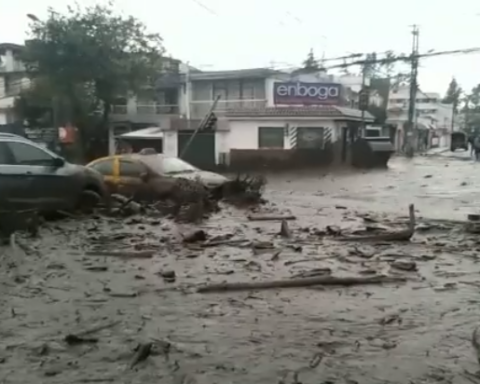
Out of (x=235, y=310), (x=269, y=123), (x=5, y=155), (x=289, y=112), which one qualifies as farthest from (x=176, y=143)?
(x=235, y=310)

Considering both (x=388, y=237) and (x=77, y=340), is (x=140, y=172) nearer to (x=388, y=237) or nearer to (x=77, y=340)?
(x=388, y=237)

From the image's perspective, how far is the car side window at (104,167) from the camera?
54.9ft

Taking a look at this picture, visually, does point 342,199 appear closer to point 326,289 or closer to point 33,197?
point 33,197

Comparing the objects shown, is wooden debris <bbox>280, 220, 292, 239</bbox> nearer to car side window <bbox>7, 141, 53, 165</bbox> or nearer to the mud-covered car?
car side window <bbox>7, 141, 53, 165</bbox>

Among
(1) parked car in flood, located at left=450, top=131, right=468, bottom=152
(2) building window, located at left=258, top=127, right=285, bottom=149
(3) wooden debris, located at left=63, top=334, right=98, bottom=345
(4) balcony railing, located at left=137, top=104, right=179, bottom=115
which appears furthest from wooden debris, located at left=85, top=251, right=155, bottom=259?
(1) parked car in flood, located at left=450, top=131, right=468, bottom=152

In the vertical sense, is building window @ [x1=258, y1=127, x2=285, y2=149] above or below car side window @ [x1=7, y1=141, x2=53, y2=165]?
below

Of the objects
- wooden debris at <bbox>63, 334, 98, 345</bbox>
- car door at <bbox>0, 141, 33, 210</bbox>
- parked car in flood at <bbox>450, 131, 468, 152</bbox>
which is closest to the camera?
wooden debris at <bbox>63, 334, 98, 345</bbox>

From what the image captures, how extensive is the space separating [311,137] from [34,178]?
27.8 m

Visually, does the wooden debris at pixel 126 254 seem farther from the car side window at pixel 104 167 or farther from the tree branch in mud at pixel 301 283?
the car side window at pixel 104 167

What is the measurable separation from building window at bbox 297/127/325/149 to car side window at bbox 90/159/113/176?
22.6 metres

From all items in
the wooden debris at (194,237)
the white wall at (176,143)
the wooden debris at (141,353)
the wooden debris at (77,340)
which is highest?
the wooden debris at (141,353)

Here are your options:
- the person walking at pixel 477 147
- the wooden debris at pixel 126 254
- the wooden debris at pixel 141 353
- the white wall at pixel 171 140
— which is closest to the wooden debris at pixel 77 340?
the wooden debris at pixel 141 353

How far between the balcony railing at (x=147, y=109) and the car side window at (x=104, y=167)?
90.4 ft

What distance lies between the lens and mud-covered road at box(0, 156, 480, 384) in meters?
4.83
